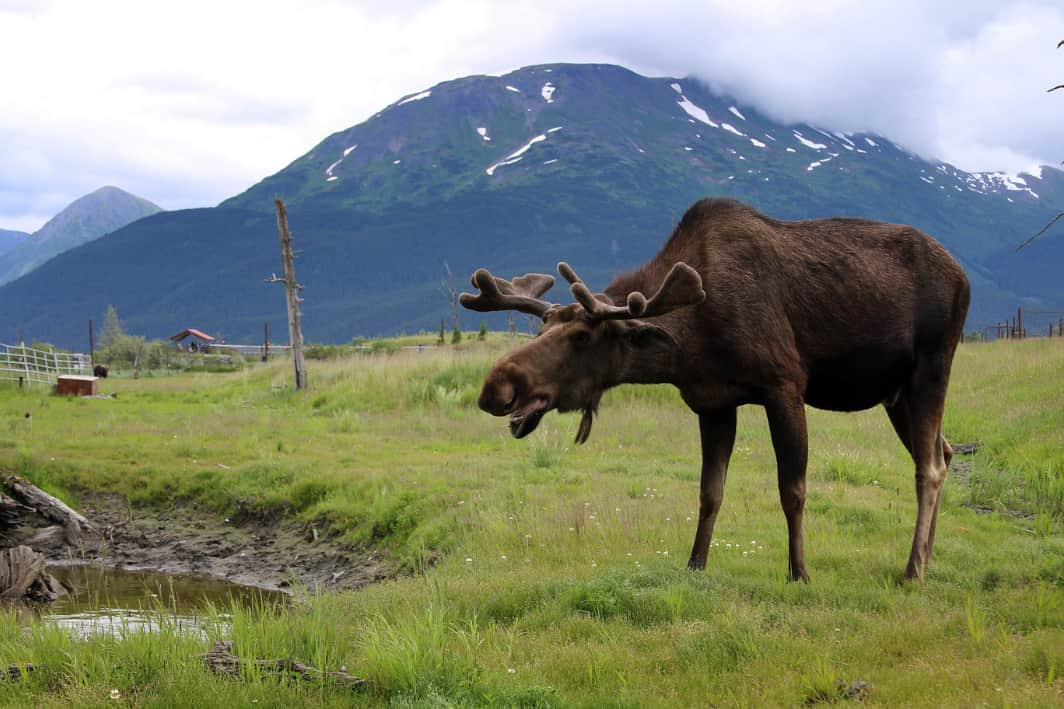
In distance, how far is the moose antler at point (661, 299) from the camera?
6.23m

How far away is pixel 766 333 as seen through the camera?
678cm

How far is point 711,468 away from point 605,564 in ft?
4.19

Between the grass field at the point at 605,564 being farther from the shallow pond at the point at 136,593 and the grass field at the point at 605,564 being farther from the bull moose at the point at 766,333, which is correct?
the shallow pond at the point at 136,593

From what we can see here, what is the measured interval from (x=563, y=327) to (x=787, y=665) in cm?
249

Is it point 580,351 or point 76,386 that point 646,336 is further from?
point 76,386

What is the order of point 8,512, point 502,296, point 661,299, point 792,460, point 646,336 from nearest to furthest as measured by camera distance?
point 661,299 < point 646,336 < point 792,460 < point 502,296 < point 8,512

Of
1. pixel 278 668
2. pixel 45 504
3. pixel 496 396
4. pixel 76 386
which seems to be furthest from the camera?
pixel 76 386

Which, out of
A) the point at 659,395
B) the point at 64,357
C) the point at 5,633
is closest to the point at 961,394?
the point at 659,395

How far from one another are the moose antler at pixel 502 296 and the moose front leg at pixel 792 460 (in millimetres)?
1763

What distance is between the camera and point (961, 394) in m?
19.2

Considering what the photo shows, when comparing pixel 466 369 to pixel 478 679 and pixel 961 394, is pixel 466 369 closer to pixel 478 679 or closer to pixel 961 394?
pixel 961 394

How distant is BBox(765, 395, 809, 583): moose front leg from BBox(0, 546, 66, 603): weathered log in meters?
7.06

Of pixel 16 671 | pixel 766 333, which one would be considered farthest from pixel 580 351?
pixel 16 671

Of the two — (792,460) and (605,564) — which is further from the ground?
(792,460)
